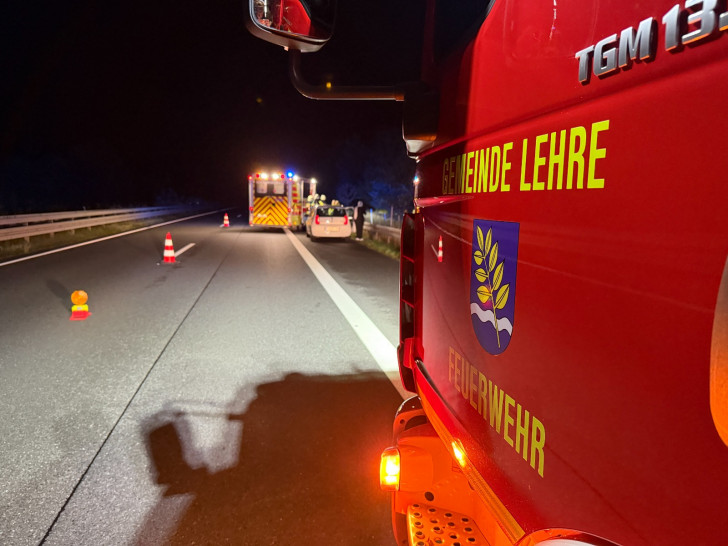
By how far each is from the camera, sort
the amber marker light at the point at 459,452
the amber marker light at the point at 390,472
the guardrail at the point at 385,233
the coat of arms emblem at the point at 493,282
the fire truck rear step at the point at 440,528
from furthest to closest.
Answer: the guardrail at the point at 385,233 → the amber marker light at the point at 390,472 → the fire truck rear step at the point at 440,528 → the amber marker light at the point at 459,452 → the coat of arms emblem at the point at 493,282

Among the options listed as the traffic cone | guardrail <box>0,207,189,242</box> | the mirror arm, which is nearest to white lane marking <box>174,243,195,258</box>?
the traffic cone

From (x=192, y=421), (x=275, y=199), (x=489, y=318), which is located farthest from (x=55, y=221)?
(x=489, y=318)

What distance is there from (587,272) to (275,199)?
1193 inches

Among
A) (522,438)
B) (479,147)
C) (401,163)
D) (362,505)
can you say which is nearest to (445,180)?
(479,147)

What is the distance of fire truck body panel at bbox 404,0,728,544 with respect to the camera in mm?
1046

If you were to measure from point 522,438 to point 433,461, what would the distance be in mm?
1010

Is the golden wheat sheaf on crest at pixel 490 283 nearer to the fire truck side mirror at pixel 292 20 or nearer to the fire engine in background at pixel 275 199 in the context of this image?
the fire truck side mirror at pixel 292 20

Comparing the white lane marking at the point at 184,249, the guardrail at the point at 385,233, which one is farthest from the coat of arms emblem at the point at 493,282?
the guardrail at the point at 385,233

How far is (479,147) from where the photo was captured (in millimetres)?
2055

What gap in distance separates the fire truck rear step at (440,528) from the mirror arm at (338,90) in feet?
6.14

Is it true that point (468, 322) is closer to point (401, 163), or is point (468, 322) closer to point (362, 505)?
point (362, 505)

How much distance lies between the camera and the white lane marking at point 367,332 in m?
6.21

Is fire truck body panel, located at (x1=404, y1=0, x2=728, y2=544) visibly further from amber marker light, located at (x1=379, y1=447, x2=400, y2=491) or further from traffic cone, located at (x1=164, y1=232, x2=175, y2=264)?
traffic cone, located at (x1=164, y1=232, x2=175, y2=264)

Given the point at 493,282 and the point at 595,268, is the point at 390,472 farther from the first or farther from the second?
the point at 595,268
